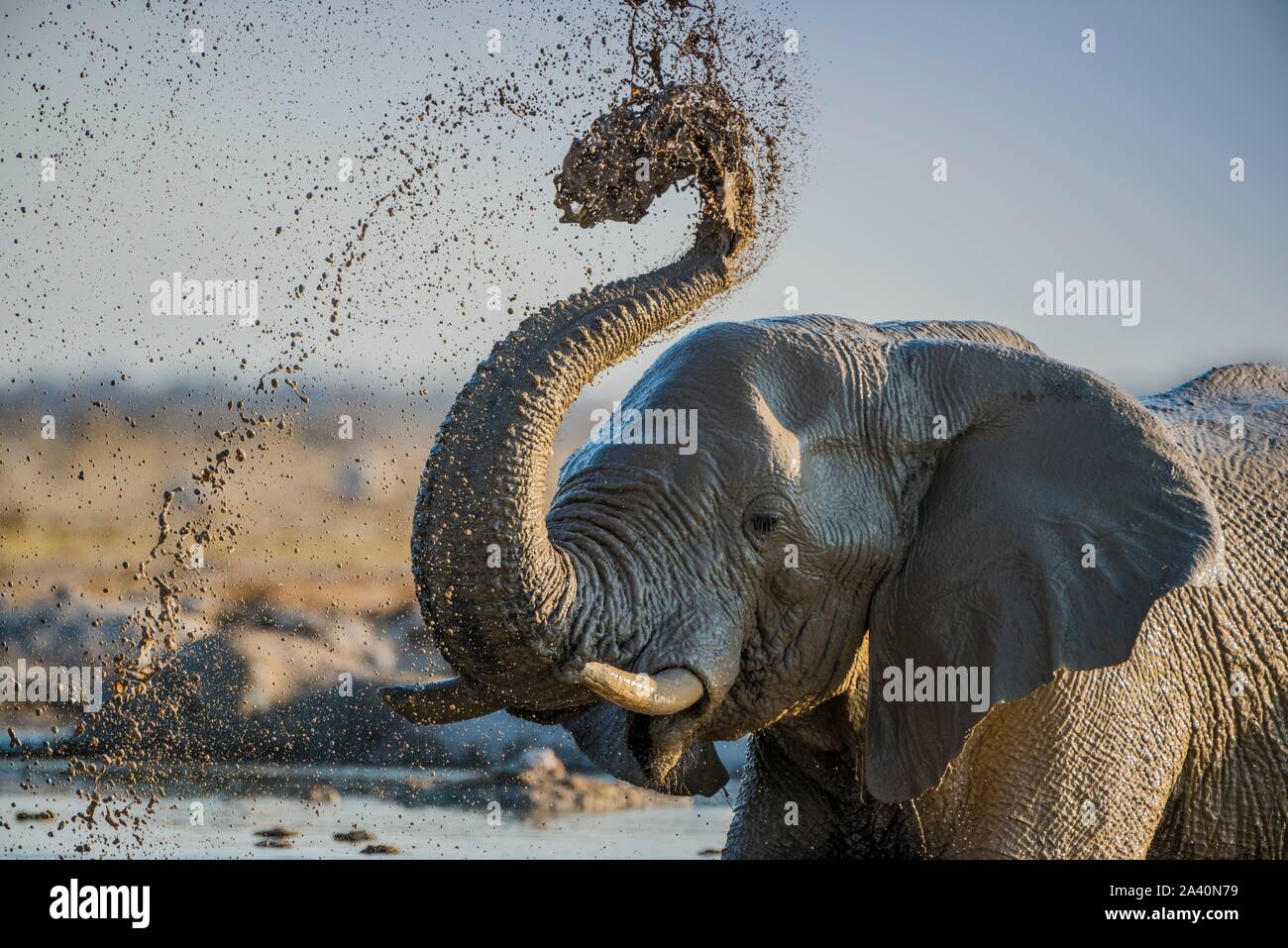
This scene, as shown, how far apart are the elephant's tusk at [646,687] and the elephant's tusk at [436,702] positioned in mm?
560

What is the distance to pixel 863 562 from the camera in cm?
627

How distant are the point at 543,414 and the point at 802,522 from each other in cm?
99

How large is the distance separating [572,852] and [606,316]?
8.87 metres

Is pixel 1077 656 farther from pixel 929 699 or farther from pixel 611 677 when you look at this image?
pixel 611 677

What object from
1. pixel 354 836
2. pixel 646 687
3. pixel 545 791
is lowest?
pixel 545 791

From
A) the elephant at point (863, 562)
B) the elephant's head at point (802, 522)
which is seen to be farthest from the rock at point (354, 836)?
the elephant's head at point (802, 522)

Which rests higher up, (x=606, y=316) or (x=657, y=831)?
(x=606, y=316)

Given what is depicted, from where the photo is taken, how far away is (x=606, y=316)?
608cm
